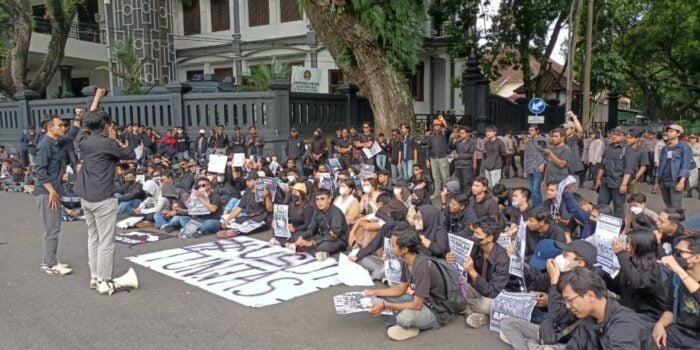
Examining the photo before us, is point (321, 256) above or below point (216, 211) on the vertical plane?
below

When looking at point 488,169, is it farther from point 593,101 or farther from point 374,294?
point 593,101

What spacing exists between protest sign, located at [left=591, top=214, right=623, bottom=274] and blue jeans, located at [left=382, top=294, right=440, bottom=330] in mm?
1592

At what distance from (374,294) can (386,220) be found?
2.46m

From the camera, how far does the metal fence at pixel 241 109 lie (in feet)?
51.3

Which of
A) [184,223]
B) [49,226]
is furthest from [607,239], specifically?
[184,223]

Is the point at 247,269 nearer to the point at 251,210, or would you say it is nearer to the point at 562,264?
the point at 251,210

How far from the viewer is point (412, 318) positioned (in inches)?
198

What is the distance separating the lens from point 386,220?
7.46 metres

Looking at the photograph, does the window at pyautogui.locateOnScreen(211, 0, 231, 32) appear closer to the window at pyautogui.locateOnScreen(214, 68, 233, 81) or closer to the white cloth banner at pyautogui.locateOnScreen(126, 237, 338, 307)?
the window at pyautogui.locateOnScreen(214, 68, 233, 81)

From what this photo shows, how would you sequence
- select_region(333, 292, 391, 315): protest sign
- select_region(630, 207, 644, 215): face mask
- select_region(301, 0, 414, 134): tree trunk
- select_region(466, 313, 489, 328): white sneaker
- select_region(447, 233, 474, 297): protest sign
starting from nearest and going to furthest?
select_region(333, 292, 391, 315): protest sign, select_region(466, 313, 489, 328): white sneaker, select_region(447, 233, 474, 297): protest sign, select_region(630, 207, 644, 215): face mask, select_region(301, 0, 414, 134): tree trunk

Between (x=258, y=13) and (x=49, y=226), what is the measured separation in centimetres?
2070

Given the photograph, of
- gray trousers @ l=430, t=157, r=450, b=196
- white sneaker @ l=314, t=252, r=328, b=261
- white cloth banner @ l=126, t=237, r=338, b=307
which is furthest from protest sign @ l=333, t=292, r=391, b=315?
gray trousers @ l=430, t=157, r=450, b=196

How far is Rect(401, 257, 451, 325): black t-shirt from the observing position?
4.88m

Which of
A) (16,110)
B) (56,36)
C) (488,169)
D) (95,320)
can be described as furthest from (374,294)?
Answer: (56,36)
